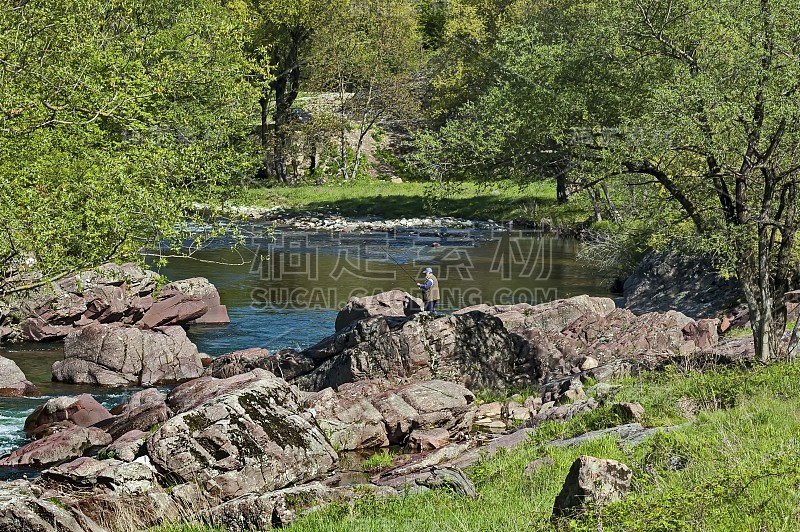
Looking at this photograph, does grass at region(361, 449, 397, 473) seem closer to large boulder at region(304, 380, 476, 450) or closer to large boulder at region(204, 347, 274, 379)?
large boulder at region(304, 380, 476, 450)

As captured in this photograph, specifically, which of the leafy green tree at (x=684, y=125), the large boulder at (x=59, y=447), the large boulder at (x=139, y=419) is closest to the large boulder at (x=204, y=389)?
the large boulder at (x=139, y=419)

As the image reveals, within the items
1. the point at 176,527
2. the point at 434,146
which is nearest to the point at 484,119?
the point at 434,146

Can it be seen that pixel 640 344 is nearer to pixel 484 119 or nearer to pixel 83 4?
pixel 484 119

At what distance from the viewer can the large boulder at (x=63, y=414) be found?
2188cm

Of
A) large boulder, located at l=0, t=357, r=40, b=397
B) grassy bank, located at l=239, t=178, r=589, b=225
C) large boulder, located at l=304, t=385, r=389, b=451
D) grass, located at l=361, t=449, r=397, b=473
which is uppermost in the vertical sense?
grassy bank, located at l=239, t=178, r=589, b=225

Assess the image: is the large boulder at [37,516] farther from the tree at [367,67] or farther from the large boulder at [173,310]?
the tree at [367,67]

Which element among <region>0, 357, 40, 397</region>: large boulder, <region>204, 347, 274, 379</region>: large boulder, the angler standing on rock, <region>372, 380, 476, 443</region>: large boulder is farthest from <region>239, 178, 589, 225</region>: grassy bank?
<region>372, 380, 476, 443</region>: large boulder

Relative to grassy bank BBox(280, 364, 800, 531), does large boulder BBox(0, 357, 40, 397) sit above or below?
below

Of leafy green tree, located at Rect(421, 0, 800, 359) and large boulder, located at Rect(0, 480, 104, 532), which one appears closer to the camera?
large boulder, located at Rect(0, 480, 104, 532)

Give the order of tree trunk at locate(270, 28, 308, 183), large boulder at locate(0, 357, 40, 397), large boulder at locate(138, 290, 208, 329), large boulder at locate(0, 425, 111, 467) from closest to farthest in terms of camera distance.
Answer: large boulder at locate(0, 425, 111, 467) → large boulder at locate(0, 357, 40, 397) → large boulder at locate(138, 290, 208, 329) → tree trunk at locate(270, 28, 308, 183)

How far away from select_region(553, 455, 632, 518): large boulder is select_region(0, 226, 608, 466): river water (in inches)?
641

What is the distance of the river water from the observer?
30688 millimetres

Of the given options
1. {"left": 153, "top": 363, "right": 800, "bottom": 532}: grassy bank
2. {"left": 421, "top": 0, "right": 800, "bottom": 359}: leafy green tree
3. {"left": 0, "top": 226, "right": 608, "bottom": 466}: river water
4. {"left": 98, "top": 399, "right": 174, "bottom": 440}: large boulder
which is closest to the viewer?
{"left": 153, "top": 363, "right": 800, "bottom": 532}: grassy bank

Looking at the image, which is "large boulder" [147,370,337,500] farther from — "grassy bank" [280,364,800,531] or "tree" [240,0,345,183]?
"tree" [240,0,345,183]
